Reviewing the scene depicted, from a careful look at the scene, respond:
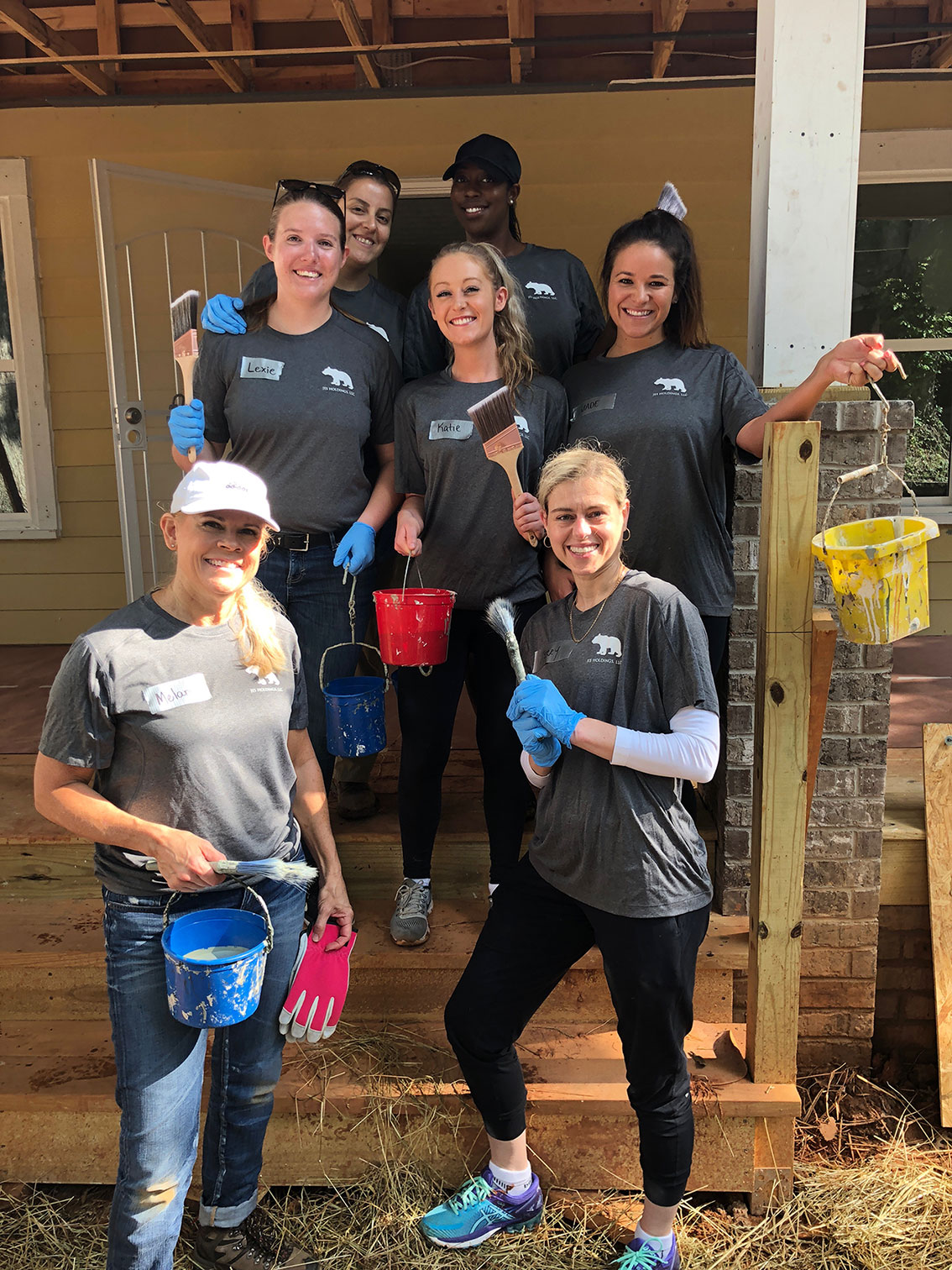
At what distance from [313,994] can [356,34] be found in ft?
13.1

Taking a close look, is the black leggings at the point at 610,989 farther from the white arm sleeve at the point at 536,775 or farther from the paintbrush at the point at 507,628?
the paintbrush at the point at 507,628

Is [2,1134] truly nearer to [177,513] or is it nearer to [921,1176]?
[177,513]

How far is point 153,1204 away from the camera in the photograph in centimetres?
169

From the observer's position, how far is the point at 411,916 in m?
2.58

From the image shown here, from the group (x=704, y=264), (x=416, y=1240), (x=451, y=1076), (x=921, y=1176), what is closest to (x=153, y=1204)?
(x=416, y=1240)

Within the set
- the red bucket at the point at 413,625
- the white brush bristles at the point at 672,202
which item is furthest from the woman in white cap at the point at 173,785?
the white brush bristles at the point at 672,202

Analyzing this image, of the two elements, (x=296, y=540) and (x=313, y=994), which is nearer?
(x=313, y=994)

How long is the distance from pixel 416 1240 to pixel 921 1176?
131 cm

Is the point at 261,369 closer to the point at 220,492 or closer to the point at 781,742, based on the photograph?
the point at 220,492

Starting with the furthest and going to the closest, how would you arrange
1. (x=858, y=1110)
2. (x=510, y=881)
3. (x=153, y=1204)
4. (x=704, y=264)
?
(x=704, y=264), (x=858, y=1110), (x=510, y=881), (x=153, y=1204)

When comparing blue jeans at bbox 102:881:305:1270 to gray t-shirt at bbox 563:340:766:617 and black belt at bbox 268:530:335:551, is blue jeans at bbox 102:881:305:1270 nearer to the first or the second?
black belt at bbox 268:530:335:551

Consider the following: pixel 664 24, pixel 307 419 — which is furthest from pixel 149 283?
pixel 664 24

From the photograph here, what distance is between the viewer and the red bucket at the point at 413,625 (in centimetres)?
221

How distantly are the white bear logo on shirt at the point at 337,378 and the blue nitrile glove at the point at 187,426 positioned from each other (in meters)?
0.32
